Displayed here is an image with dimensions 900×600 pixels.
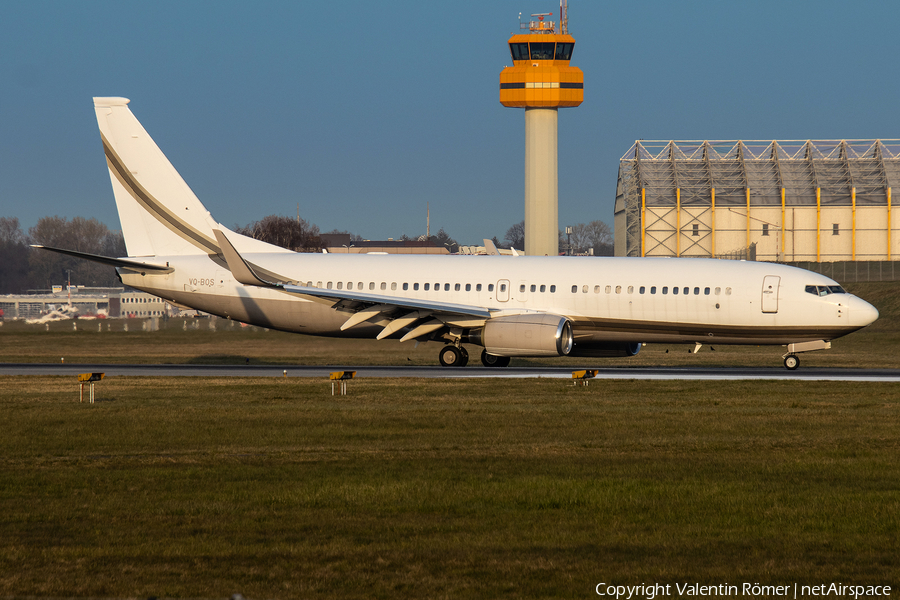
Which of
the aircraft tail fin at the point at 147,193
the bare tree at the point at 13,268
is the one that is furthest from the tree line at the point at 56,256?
the aircraft tail fin at the point at 147,193

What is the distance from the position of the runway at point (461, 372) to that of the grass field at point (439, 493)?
18.6ft

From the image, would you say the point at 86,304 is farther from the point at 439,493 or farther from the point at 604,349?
the point at 439,493

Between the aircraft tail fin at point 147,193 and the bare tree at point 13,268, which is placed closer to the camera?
the aircraft tail fin at point 147,193

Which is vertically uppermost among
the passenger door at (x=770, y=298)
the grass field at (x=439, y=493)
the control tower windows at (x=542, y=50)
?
the control tower windows at (x=542, y=50)

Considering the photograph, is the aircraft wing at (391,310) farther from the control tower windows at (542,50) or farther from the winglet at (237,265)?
the control tower windows at (542,50)

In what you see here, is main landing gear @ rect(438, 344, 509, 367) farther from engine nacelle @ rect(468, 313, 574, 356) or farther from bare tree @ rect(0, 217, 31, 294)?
bare tree @ rect(0, 217, 31, 294)

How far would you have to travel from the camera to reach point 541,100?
92500 mm

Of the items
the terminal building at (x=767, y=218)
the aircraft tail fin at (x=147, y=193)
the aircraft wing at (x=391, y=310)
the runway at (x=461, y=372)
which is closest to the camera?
the runway at (x=461, y=372)

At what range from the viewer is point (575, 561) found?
29.1 ft

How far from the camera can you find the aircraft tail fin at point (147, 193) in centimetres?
3738

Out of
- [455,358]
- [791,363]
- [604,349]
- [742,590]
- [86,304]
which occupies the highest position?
[86,304]

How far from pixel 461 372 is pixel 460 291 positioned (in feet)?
12.4

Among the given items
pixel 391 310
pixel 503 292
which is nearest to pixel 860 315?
pixel 503 292

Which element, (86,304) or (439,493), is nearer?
(439,493)
